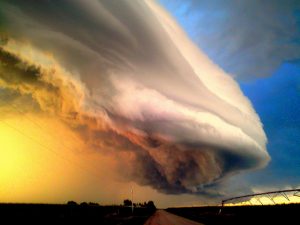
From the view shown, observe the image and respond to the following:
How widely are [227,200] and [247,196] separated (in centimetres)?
792

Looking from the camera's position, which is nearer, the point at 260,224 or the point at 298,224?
the point at 298,224

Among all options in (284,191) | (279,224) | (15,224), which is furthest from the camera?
(284,191)

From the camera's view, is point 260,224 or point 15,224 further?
point 15,224

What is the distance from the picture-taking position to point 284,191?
57875 millimetres

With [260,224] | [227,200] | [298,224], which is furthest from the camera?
[227,200]

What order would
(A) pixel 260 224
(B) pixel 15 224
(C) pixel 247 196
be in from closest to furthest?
(A) pixel 260 224 → (B) pixel 15 224 → (C) pixel 247 196

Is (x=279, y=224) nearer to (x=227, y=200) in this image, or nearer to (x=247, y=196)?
(x=247, y=196)

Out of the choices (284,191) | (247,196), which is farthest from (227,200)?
(284,191)

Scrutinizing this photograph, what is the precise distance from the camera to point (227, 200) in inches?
3295

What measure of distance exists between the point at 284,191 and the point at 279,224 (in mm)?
49667

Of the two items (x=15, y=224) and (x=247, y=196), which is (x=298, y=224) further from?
(x=247, y=196)

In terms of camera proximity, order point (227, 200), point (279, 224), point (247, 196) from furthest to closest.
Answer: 1. point (227, 200)
2. point (247, 196)
3. point (279, 224)

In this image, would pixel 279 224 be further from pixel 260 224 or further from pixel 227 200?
pixel 227 200

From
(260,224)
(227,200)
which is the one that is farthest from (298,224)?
(227,200)
